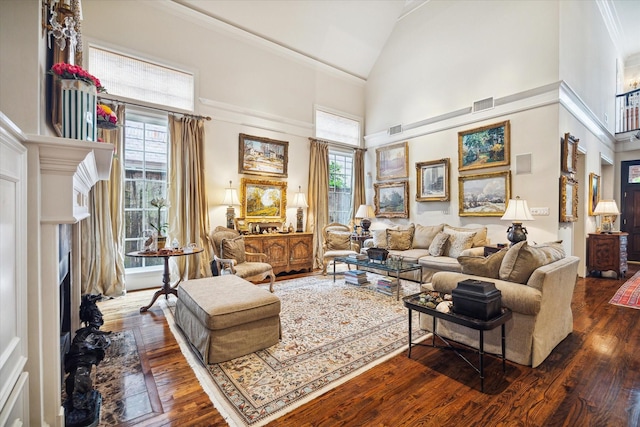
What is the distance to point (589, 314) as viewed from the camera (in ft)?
11.7

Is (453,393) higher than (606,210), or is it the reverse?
(606,210)

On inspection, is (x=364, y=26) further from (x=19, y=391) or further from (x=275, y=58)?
(x=19, y=391)

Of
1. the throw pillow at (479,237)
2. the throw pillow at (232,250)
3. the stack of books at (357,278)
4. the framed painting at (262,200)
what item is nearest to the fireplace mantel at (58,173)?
the throw pillow at (232,250)

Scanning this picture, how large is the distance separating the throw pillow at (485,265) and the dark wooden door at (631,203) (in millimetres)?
7925

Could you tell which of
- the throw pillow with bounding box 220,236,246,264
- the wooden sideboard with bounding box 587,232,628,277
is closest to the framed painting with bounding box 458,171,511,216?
the wooden sideboard with bounding box 587,232,628,277

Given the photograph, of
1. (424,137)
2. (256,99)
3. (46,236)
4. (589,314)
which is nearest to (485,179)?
(424,137)

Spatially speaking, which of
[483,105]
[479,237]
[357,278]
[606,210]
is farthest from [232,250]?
[606,210]

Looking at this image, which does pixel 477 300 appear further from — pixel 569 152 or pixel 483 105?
pixel 483 105

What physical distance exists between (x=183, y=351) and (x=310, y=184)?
4.54 meters

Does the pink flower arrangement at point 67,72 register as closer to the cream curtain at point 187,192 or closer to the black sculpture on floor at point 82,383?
the black sculpture on floor at point 82,383

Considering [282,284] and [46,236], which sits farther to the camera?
[282,284]

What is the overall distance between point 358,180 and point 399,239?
90.9 inches

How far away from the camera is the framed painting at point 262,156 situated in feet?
18.7

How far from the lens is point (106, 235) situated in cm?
426
